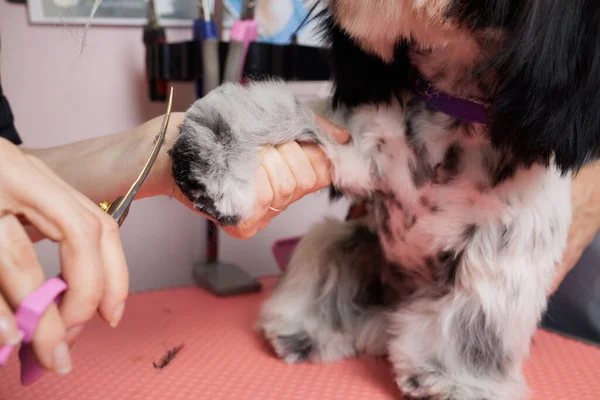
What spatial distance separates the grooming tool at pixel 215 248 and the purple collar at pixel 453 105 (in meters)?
0.30

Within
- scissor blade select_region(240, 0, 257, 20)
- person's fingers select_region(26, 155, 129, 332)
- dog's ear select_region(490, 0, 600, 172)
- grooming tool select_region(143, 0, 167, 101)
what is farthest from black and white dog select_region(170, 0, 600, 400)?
grooming tool select_region(143, 0, 167, 101)

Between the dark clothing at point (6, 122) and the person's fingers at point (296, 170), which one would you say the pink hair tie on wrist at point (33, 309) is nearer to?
the person's fingers at point (296, 170)

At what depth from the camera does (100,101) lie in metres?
1.21

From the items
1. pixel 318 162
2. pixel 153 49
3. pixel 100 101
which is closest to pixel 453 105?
pixel 318 162

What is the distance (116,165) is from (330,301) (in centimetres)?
36

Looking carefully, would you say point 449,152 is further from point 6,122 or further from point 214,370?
point 6,122

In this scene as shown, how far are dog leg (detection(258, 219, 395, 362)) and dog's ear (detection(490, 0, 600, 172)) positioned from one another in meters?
0.34

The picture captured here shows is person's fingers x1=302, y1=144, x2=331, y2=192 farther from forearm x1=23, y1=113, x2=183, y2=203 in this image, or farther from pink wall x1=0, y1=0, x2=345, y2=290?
pink wall x1=0, y1=0, x2=345, y2=290

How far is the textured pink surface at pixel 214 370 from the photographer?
71 cm

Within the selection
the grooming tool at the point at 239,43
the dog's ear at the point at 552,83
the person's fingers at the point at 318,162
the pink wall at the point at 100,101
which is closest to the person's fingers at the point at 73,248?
the person's fingers at the point at 318,162

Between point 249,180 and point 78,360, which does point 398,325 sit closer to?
point 249,180

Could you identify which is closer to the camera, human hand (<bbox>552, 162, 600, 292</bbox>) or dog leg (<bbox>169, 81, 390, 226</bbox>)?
dog leg (<bbox>169, 81, 390, 226</bbox>)

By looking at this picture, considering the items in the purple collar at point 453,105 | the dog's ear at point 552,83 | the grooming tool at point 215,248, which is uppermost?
the dog's ear at point 552,83

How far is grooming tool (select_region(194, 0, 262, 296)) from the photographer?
945mm
